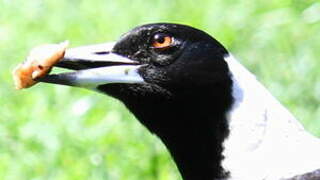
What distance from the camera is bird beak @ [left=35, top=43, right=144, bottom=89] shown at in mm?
4039

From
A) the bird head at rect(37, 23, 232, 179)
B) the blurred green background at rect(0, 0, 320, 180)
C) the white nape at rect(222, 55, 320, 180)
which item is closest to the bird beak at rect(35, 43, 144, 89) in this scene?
the bird head at rect(37, 23, 232, 179)

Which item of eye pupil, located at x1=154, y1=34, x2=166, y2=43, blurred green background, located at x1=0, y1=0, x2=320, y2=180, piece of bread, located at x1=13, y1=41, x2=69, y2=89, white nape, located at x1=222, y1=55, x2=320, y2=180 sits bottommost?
blurred green background, located at x1=0, y1=0, x2=320, y2=180

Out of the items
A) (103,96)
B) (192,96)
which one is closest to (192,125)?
(192,96)

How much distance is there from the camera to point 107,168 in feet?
17.7

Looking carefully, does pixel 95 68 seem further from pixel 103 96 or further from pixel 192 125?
pixel 103 96

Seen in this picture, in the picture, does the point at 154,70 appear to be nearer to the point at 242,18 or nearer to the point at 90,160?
the point at 90,160

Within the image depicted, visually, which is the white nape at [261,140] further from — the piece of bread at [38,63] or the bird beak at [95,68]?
the piece of bread at [38,63]

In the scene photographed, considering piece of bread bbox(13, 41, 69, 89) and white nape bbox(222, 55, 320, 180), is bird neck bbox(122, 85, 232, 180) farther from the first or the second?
piece of bread bbox(13, 41, 69, 89)

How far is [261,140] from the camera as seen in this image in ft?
13.2

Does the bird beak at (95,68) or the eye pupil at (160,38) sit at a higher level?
the eye pupil at (160,38)

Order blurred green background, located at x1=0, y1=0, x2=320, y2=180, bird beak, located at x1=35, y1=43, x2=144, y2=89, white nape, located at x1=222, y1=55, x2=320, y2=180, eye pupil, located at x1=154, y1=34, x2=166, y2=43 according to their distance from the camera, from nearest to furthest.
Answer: white nape, located at x1=222, y1=55, x2=320, y2=180 → bird beak, located at x1=35, y1=43, x2=144, y2=89 → eye pupil, located at x1=154, y1=34, x2=166, y2=43 → blurred green background, located at x1=0, y1=0, x2=320, y2=180

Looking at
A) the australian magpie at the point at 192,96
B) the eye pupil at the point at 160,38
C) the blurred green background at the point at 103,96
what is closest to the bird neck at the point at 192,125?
the australian magpie at the point at 192,96

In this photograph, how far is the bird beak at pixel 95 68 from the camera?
4.04 m

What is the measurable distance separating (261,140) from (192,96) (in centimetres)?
25
